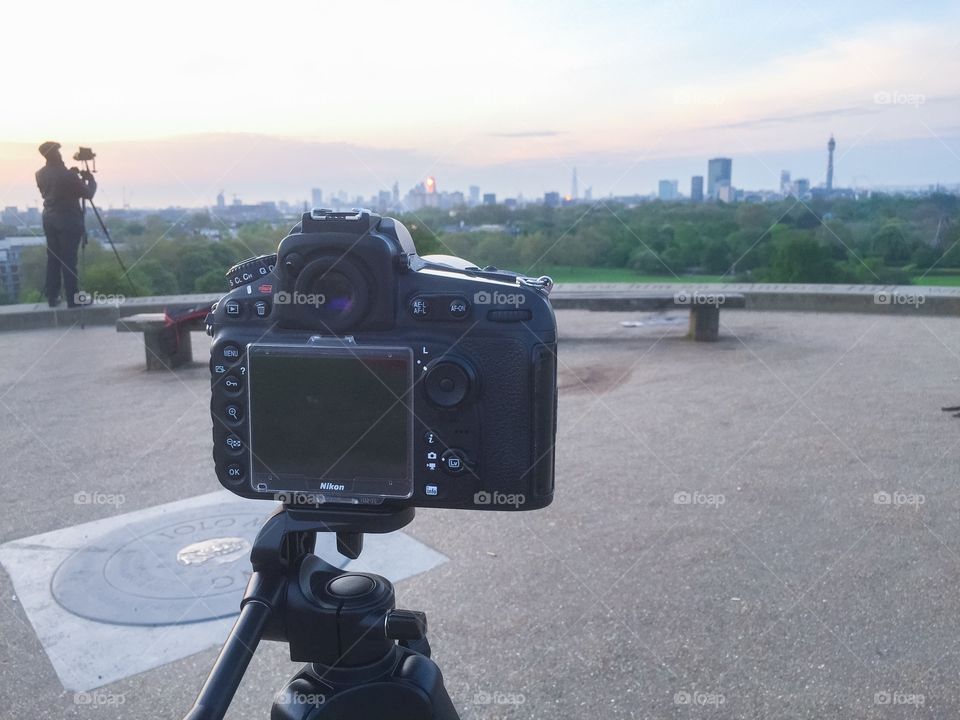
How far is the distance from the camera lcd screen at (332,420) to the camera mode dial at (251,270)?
6.1 inches

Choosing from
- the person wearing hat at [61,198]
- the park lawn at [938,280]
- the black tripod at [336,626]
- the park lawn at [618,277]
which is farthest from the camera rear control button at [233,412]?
the park lawn at [938,280]

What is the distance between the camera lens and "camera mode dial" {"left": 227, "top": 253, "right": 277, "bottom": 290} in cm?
148

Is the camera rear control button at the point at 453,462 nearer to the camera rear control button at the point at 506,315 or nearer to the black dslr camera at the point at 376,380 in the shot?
the black dslr camera at the point at 376,380

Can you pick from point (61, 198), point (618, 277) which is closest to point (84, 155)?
point (61, 198)

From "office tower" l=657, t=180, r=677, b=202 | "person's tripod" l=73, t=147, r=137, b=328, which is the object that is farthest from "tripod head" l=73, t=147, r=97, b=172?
"office tower" l=657, t=180, r=677, b=202

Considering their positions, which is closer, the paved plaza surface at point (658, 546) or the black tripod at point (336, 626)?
the black tripod at point (336, 626)

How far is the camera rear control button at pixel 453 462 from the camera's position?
139 centimetres

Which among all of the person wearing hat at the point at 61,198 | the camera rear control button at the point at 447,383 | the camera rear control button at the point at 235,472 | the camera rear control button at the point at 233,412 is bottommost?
the camera rear control button at the point at 235,472

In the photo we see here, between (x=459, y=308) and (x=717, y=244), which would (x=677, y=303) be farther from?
(x=459, y=308)

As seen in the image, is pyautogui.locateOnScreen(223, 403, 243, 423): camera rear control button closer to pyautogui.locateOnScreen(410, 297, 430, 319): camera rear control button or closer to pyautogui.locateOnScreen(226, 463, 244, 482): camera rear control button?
pyautogui.locateOnScreen(226, 463, 244, 482): camera rear control button

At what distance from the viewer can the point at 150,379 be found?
859 centimetres

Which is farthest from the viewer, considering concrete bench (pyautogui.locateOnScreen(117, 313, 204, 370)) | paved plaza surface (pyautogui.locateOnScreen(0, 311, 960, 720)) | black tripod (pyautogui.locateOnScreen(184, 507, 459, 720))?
concrete bench (pyautogui.locateOnScreen(117, 313, 204, 370))

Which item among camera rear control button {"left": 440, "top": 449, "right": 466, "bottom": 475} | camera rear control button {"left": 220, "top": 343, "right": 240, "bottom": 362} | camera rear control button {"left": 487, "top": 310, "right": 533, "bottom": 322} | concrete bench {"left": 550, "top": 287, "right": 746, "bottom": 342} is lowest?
concrete bench {"left": 550, "top": 287, "right": 746, "bottom": 342}

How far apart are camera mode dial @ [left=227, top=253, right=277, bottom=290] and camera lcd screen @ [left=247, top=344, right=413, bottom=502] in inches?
6.1
